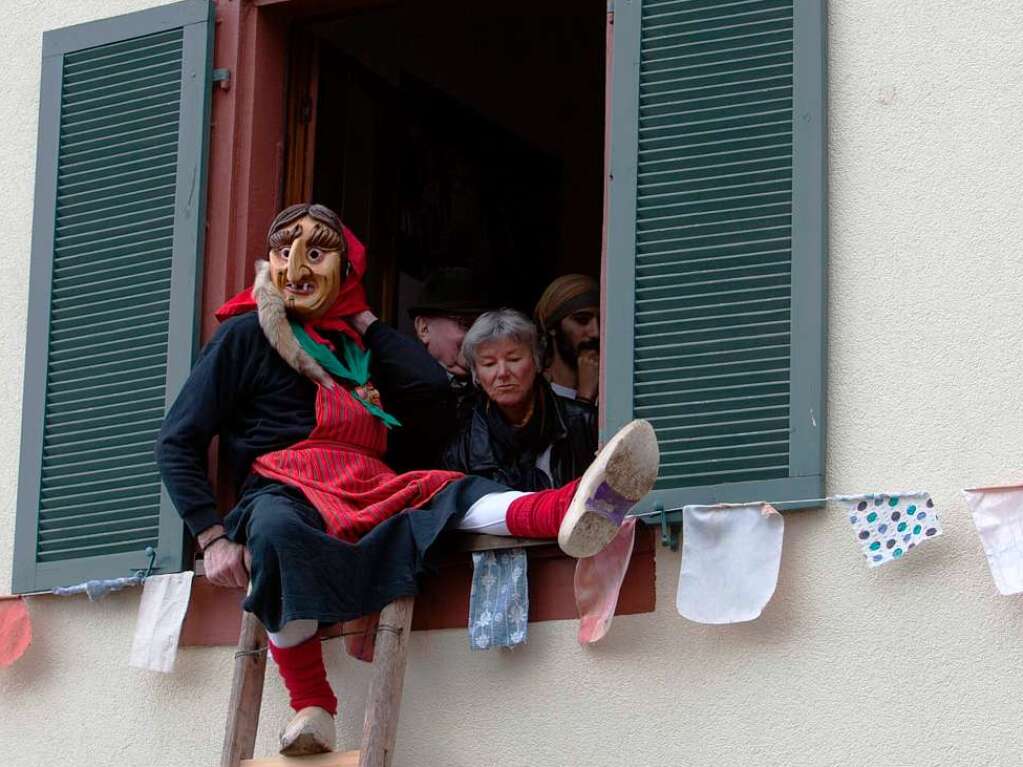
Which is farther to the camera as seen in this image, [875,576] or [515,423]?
[515,423]

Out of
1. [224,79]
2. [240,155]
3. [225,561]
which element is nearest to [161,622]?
[225,561]

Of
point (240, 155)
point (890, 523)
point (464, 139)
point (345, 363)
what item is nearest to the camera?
point (890, 523)

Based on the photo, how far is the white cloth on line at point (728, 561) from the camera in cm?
602

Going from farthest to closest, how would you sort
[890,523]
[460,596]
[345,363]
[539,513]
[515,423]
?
[515,423]
[345,363]
[460,596]
[539,513]
[890,523]

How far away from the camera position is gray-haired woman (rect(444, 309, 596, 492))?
272 inches

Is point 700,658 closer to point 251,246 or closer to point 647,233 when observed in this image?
point 647,233

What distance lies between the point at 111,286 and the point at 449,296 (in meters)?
1.18

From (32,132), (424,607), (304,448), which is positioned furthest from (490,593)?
(32,132)

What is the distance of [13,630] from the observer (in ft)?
22.6

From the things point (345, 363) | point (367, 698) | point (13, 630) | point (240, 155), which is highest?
point (240, 155)

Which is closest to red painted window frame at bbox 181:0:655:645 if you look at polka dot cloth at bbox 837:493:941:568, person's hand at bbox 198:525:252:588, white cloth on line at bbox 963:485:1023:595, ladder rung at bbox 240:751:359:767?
person's hand at bbox 198:525:252:588

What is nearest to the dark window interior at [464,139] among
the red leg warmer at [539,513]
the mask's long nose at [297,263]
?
the mask's long nose at [297,263]

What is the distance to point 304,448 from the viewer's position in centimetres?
656

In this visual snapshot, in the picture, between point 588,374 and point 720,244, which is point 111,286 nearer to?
point 588,374
